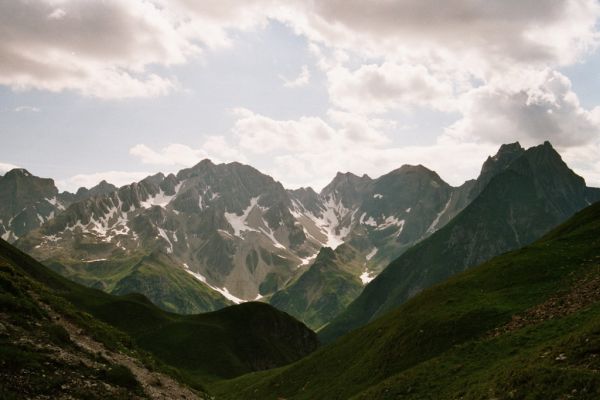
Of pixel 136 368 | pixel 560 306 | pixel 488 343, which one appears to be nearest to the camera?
pixel 136 368

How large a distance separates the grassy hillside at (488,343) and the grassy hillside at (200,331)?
5077 cm

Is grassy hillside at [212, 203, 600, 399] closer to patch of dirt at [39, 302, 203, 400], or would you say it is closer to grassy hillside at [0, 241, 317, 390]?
patch of dirt at [39, 302, 203, 400]

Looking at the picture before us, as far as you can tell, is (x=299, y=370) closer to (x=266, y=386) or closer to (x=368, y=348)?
(x=266, y=386)

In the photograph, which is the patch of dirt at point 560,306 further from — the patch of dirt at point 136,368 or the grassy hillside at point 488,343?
the patch of dirt at point 136,368

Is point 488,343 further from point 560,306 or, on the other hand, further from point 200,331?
point 200,331

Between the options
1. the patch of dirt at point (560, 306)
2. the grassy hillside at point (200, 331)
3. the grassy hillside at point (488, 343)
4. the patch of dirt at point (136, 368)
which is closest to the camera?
the grassy hillside at point (488, 343)

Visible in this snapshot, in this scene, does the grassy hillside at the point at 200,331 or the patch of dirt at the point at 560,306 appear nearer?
the patch of dirt at the point at 560,306

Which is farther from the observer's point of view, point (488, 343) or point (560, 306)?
point (560, 306)

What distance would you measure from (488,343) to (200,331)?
117968 millimetres

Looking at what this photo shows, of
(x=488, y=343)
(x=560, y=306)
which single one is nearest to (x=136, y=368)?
(x=488, y=343)

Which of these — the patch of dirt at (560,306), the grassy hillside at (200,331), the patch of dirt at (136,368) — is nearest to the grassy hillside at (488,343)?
the patch of dirt at (560,306)

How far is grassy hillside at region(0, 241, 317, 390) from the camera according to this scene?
419 feet

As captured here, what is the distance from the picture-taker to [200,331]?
474 feet

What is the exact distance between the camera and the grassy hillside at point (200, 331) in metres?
128
